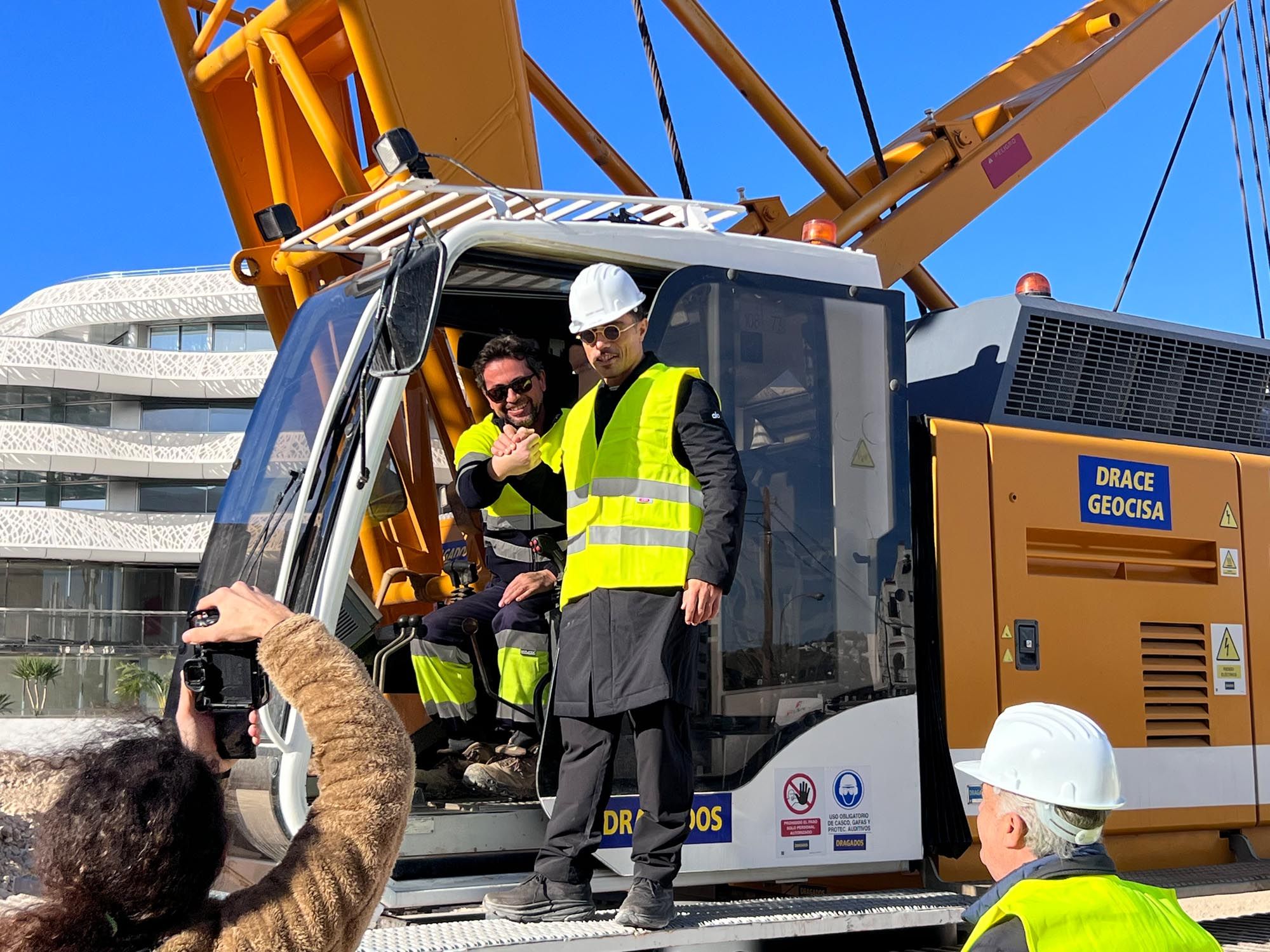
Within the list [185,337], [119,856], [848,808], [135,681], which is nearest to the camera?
[119,856]

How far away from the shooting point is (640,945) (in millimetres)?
3672

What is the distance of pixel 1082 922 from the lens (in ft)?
6.41

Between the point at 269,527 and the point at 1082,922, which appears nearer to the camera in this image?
the point at 1082,922

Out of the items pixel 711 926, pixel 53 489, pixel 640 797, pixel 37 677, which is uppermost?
pixel 53 489

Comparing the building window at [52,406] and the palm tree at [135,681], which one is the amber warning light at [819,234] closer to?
the palm tree at [135,681]

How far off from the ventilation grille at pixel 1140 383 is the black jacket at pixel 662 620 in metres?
1.91

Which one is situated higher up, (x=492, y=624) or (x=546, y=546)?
(x=546, y=546)

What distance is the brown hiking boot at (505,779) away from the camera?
4574mm

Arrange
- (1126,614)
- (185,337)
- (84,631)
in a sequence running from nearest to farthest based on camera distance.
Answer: (1126,614)
(84,631)
(185,337)

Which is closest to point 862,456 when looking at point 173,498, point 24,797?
point 24,797

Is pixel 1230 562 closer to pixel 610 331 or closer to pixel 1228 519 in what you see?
pixel 1228 519

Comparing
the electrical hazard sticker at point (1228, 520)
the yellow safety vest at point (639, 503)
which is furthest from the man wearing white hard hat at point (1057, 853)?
the electrical hazard sticker at point (1228, 520)

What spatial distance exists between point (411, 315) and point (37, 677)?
116ft

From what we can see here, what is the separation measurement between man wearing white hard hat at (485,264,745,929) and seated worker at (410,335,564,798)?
0.60 m
